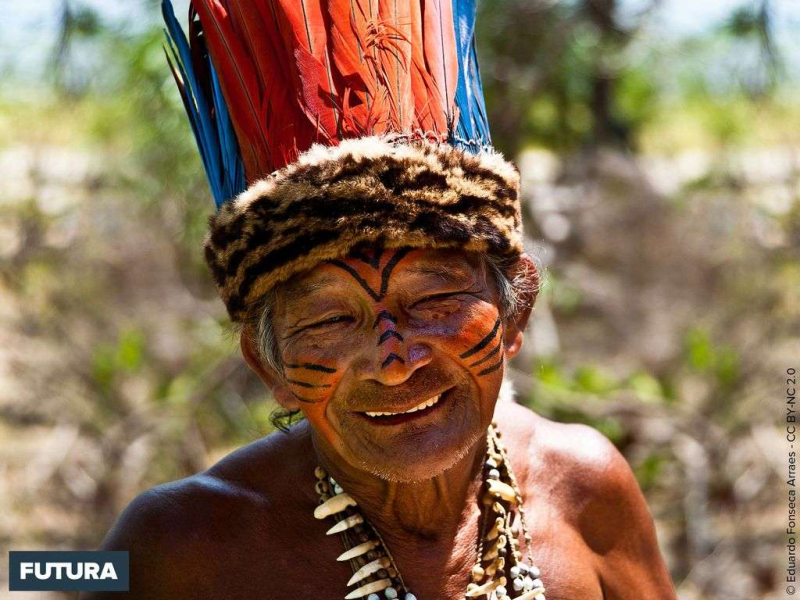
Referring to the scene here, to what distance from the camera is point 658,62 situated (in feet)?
21.3

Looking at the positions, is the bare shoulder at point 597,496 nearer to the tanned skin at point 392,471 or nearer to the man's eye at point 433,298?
the tanned skin at point 392,471

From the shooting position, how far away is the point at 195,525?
2.41m

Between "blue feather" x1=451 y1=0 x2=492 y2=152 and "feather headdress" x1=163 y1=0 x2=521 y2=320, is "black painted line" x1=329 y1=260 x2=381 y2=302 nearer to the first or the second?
"feather headdress" x1=163 y1=0 x2=521 y2=320

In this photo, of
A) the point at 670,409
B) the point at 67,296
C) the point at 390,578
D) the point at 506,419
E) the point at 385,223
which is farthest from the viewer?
the point at 67,296

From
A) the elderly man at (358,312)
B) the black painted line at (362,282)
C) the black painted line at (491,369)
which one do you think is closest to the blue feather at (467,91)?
the elderly man at (358,312)

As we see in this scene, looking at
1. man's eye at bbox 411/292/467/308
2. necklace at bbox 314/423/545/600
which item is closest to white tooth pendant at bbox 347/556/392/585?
necklace at bbox 314/423/545/600

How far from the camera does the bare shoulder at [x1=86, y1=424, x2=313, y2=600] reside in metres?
2.35

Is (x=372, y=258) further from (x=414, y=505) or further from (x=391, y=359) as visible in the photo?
(x=414, y=505)

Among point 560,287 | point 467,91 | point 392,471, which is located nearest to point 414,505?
point 392,471

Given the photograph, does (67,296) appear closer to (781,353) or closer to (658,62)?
(658,62)

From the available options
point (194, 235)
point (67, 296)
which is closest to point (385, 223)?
point (194, 235)

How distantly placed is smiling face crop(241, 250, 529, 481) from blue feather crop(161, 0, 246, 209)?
0.35m

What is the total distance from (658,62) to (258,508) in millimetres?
5080

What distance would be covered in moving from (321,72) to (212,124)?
1.33ft
